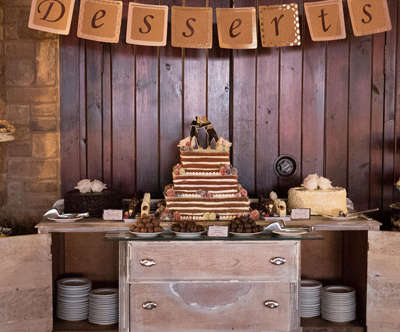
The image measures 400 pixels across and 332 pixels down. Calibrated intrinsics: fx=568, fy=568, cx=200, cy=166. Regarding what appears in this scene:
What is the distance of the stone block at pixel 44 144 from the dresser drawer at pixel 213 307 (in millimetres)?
1566

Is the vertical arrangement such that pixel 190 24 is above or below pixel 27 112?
above

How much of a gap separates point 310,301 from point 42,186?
7.66 feet

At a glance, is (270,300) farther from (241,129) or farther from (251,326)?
(241,129)

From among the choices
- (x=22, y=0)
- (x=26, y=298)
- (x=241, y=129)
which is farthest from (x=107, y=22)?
(x=26, y=298)

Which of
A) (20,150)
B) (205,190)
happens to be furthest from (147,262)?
(20,150)

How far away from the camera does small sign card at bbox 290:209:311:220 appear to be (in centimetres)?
406

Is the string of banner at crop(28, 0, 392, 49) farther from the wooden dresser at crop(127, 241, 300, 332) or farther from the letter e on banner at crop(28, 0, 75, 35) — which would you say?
the wooden dresser at crop(127, 241, 300, 332)

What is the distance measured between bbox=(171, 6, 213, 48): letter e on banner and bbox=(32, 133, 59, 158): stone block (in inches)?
51.1

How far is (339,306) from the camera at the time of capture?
13.7ft

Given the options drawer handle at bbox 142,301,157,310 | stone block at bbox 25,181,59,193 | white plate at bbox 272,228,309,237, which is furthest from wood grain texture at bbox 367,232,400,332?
stone block at bbox 25,181,59,193

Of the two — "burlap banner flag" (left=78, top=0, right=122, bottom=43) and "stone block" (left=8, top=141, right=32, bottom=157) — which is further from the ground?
"burlap banner flag" (left=78, top=0, right=122, bottom=43)

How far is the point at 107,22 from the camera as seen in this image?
4.17 m

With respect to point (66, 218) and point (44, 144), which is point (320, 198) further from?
point (44, 144)

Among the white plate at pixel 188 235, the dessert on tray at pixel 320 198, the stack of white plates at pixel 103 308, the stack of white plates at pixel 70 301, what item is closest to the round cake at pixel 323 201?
the dessert on tray at pixel 320 198
